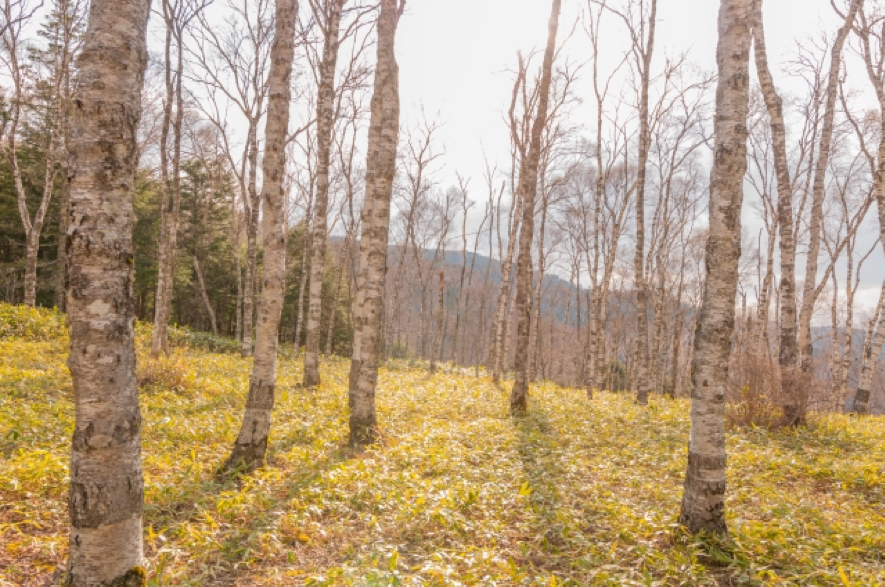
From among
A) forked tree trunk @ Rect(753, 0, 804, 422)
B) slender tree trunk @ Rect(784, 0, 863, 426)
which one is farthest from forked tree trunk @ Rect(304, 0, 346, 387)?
slender tree trunk @ Rect(784, 0, 863, 426)

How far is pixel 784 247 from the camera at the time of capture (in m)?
9.88

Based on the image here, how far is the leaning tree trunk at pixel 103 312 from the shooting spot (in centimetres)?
252

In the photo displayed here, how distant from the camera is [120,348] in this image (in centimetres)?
261

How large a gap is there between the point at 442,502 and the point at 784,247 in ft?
31.8

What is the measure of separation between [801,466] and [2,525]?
375 inches

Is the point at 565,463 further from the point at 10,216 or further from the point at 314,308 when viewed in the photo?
the point at 10,216

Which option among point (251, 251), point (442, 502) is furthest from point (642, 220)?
point (251, 251)

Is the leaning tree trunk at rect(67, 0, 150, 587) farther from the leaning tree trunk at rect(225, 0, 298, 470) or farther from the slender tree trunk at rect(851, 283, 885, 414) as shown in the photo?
the slender tree trunk at rect(851, 283, 885, 414)

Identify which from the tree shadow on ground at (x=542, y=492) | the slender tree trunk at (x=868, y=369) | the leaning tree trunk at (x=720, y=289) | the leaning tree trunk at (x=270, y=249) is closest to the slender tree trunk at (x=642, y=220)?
the tree shadow on ground at (x=542, y=492)

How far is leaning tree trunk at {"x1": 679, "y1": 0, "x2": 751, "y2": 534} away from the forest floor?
457 mm

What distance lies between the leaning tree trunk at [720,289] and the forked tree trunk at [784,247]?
6.38 metres

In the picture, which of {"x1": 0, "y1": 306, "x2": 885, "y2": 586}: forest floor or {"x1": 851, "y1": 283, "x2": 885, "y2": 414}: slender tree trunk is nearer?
{"x1": 0, "y1": 306, "x2": 885, "y2": 586}: forest floor

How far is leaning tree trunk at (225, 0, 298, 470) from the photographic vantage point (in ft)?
17.8

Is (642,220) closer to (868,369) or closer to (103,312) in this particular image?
(868,369)
